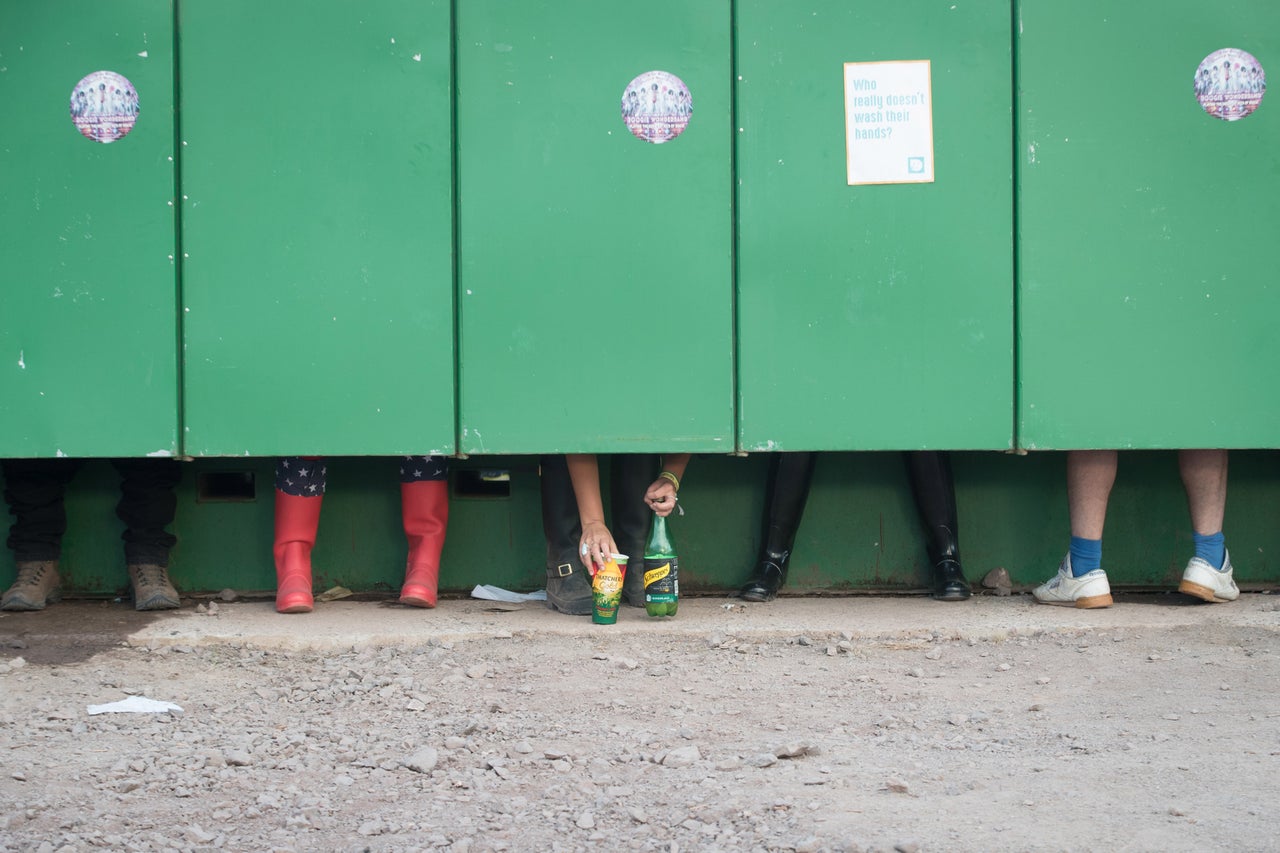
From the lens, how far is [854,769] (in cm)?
262

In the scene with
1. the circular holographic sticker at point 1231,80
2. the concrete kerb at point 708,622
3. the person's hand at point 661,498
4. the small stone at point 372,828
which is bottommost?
the small stone at point 372,828

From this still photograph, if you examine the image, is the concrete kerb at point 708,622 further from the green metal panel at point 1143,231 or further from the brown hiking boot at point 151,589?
the green metal panel at point 1143,231

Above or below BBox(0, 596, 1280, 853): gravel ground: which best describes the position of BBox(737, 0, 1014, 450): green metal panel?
above

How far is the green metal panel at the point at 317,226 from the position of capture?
12.5 feet

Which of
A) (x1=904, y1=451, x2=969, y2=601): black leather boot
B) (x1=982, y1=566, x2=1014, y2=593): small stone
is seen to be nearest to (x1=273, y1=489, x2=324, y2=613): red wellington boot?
(x1=904, y1=451, x2=969, y2=601): black leather boot

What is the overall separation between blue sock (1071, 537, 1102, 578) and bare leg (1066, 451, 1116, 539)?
0.07 ft

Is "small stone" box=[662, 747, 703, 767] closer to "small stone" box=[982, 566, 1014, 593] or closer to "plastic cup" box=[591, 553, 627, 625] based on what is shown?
"plastic cup" box=[591, 553, 627, 625]

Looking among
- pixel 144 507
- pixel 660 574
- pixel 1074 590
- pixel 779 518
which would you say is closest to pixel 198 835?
pixel 660 574

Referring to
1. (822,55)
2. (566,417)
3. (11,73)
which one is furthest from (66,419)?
(822,55)

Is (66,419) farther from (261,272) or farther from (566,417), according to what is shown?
(566,417)

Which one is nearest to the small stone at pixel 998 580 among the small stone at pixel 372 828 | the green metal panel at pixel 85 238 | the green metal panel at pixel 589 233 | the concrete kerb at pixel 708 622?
the concrete kerb at pixel 708 622

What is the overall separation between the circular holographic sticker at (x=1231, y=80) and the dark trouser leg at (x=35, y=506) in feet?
13.2

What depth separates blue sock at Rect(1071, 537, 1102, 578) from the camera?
399 cm

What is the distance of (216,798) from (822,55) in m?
2.79
